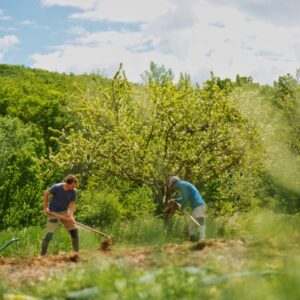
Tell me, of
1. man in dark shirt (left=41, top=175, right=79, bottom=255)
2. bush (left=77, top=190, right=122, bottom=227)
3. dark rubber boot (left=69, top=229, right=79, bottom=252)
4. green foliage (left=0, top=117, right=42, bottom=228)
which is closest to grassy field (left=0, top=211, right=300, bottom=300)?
man in dark shirt (left=41, top=175, right=79, bottom=255)

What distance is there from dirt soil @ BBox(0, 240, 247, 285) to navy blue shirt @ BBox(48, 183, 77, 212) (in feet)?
7.62

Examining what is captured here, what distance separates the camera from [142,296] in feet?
17.8

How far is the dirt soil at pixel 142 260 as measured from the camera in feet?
23.7

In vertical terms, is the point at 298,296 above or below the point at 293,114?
below

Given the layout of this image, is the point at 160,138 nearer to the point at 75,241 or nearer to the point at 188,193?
the point at 188,193

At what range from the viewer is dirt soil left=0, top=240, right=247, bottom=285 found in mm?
7239

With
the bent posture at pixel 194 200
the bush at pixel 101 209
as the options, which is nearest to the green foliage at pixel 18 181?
the bush at pixel 101 209

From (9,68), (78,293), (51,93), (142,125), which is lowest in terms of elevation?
(78,293)

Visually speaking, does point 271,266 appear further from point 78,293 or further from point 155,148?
point 155,148

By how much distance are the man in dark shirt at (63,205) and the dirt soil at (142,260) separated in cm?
227

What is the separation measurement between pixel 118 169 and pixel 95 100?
2.52 metres

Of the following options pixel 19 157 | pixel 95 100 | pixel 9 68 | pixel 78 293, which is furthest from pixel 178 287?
pixel 9 68

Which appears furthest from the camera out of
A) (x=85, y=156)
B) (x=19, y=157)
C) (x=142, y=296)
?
(x=19, y=157)

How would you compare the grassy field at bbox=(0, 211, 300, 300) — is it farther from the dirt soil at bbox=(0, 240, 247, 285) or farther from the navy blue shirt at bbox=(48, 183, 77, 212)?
the navy blue shirt at bbox=(48, 183, 77, 212)
